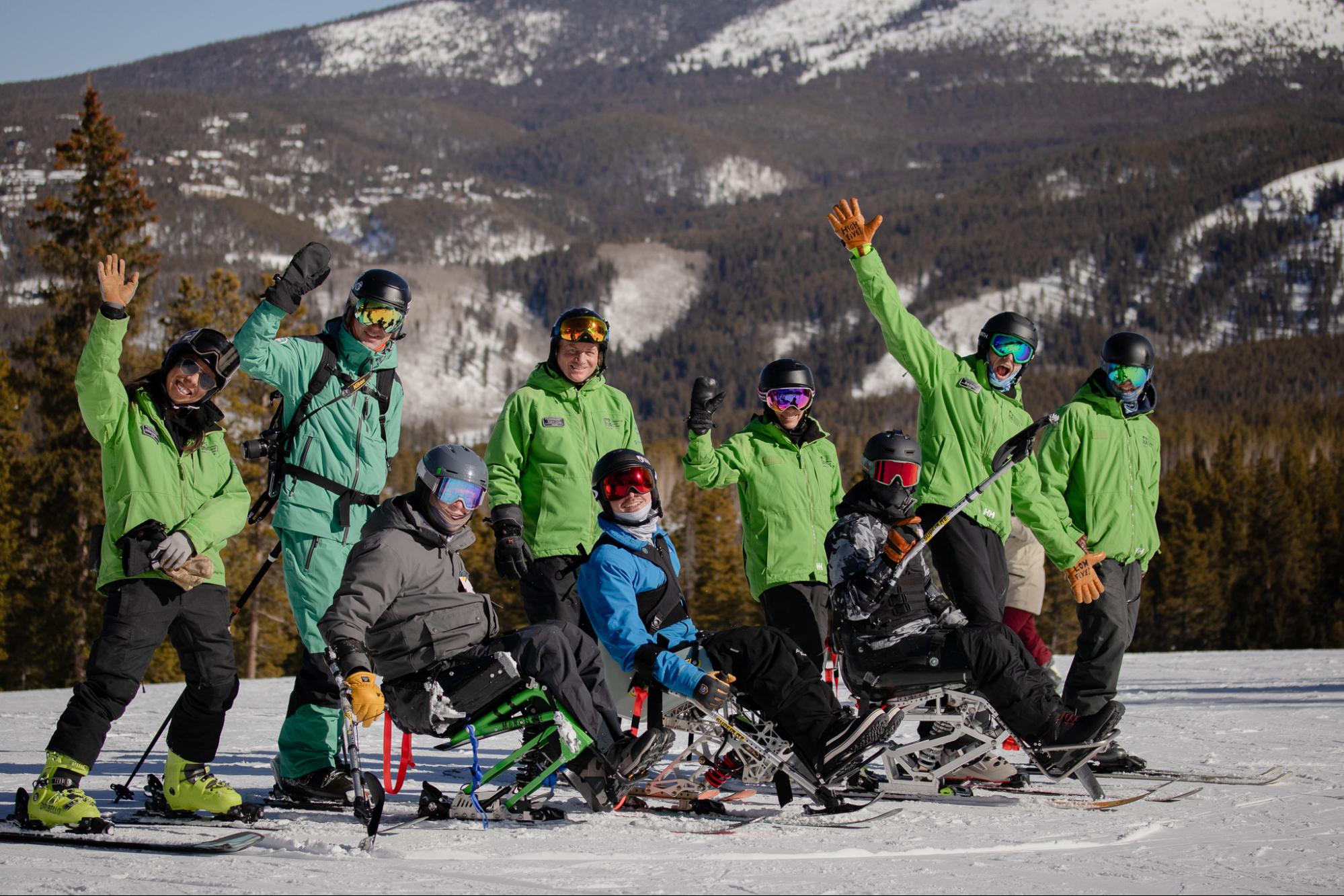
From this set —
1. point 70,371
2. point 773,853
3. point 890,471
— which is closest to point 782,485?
point 890,471

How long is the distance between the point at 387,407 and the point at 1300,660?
38.9 feet

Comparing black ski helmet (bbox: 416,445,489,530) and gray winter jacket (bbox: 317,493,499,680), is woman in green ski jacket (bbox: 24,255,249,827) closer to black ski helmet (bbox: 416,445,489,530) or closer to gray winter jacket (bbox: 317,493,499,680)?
gray winter jacket (bbox: 317,493,499,680)

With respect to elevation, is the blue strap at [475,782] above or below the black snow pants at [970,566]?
below

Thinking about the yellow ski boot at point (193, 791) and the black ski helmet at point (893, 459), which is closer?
the yellow ski boot at point (193, 791)

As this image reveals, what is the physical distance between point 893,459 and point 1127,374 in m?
1.69

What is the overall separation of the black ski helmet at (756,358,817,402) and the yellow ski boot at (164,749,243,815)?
3201mm

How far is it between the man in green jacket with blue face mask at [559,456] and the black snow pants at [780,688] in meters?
1.01

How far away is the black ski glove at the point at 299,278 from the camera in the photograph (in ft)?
19.1

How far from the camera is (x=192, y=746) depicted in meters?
5.60

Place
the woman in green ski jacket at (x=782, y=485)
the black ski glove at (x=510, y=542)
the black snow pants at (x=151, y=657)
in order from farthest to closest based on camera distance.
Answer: the woman in green ski jacket at (x=782, y=485) < the black ski glove at (x=510, y=542) < the black snow pants at (x=151, y=657)

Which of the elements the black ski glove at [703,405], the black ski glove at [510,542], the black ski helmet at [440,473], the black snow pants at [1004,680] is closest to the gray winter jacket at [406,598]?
the black ski helmet at [440,473]

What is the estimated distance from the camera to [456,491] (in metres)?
5.57

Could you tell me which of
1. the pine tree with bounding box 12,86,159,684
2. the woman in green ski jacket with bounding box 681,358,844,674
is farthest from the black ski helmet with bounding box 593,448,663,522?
the pine tree with bounding box 12,86,159,684

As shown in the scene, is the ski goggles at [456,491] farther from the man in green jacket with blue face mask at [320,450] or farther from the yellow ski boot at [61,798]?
the yellow ski boot at [61,798]
